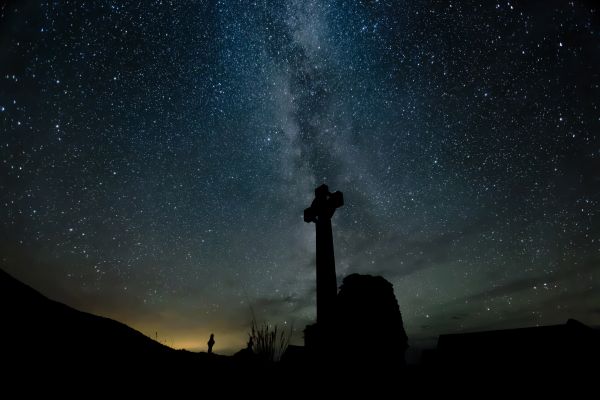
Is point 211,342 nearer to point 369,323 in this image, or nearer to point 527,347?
point 369,323

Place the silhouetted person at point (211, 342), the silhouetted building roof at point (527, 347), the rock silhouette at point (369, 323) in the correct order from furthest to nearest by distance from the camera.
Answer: the silhouetted person at point (211, 342) → the rock silhouette at point (369, 323) → the silhouetted building roof at point (527, 347)

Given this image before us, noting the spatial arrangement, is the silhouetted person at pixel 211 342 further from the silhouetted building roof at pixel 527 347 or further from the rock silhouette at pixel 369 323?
the silhouetted building roof at pixel 527 347

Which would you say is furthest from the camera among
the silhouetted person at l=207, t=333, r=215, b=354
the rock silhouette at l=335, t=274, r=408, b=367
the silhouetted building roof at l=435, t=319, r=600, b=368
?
the silhouetted person at l=207, t=333, r=215, b=354

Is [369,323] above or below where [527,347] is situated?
above

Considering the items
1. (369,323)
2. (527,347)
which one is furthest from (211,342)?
(527,347)

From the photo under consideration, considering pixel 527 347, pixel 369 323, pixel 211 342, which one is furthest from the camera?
pixel 211 342

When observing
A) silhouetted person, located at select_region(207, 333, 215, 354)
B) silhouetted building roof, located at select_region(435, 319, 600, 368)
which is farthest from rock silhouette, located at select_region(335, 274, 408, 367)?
silhouetted person, located at select_region(207, 333, 215, 354)

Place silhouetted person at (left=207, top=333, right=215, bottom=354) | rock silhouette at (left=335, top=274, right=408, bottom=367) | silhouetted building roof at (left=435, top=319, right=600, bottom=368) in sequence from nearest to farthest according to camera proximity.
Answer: silhouetted building roof at (left=435, top=319, right=600, bottom=368) < rock silhouette at (left=335, top=274, right=408, bottom=367) < silhouetted person at (left=207, top=333, right=215, bottom=354)

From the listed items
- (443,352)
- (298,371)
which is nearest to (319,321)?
(298,371)

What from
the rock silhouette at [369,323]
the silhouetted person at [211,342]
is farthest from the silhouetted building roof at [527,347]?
the silhouetted person at [211,342]

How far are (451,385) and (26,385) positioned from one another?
5.47 metres

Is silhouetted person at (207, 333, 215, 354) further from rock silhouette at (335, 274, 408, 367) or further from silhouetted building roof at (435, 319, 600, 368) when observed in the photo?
silhouetted building roof at (435, 319, 600, 368)

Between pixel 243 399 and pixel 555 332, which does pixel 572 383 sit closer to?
pixel 555 332

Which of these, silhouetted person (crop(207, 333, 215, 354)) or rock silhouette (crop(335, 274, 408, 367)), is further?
silhouetted person (crop(207, 333, 215, 354))
